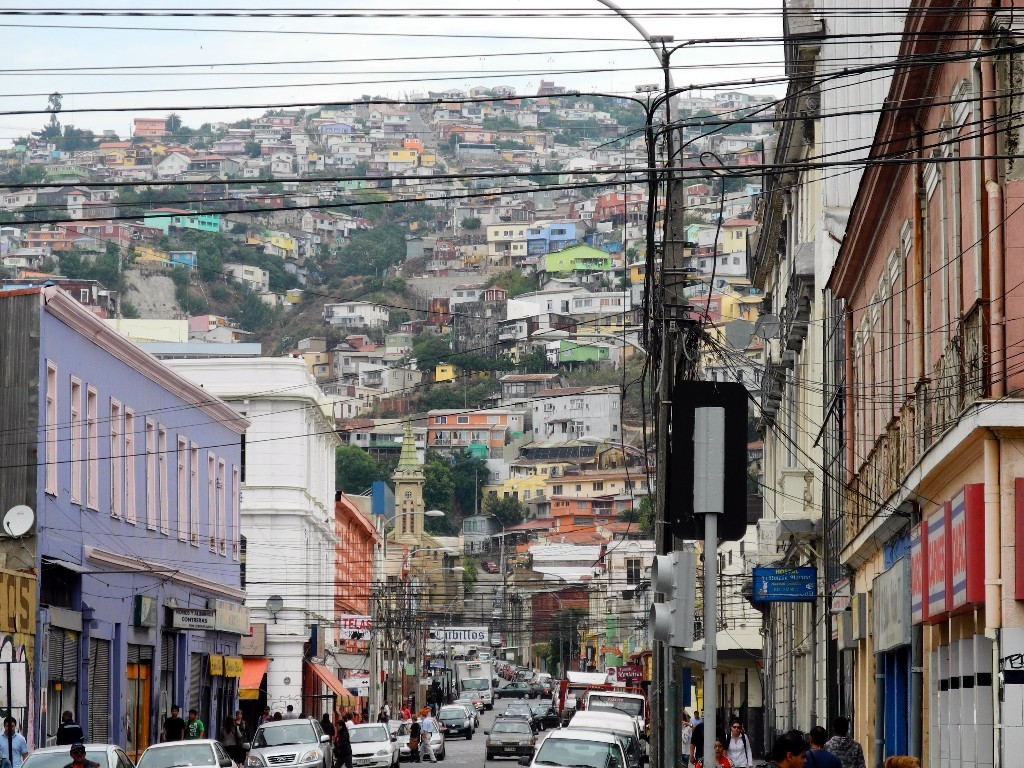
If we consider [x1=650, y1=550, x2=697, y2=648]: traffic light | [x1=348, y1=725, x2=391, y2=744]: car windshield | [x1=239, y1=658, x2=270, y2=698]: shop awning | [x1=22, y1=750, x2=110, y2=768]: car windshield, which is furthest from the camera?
[x1=239, y1=658, x2=270, y2=698]: shop awning

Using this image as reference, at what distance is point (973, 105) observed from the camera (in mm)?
15234

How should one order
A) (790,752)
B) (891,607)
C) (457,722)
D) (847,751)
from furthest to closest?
(457,722) → (891,607) → (847,751) → (790,752)

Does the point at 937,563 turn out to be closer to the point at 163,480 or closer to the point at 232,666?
the point at 163,480

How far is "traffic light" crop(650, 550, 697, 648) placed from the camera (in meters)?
13.0

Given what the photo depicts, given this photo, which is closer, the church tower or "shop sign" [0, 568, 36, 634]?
"shop sign" [0, 568, 36, 634]

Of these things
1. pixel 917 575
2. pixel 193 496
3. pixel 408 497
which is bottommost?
pixel 917 575

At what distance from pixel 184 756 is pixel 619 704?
29487 mm

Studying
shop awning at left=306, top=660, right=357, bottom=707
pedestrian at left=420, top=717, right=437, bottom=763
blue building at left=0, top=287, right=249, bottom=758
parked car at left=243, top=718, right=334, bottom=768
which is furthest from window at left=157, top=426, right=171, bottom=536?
shop awning at left=306, top=660, right=357, bottom=707

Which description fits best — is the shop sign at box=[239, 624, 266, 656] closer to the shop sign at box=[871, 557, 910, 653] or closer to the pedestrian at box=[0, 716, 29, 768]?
the pedestrian at box=[0, 716, 29, 768]

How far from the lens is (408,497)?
17588 cm

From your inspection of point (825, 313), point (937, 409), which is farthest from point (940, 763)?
point (825, 313)

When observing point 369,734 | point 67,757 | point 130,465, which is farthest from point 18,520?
point 369,734

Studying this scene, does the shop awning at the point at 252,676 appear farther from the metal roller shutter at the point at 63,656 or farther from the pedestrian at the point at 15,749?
the pedestrian at the point at 15,749

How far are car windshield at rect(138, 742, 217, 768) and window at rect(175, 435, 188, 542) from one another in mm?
15576
